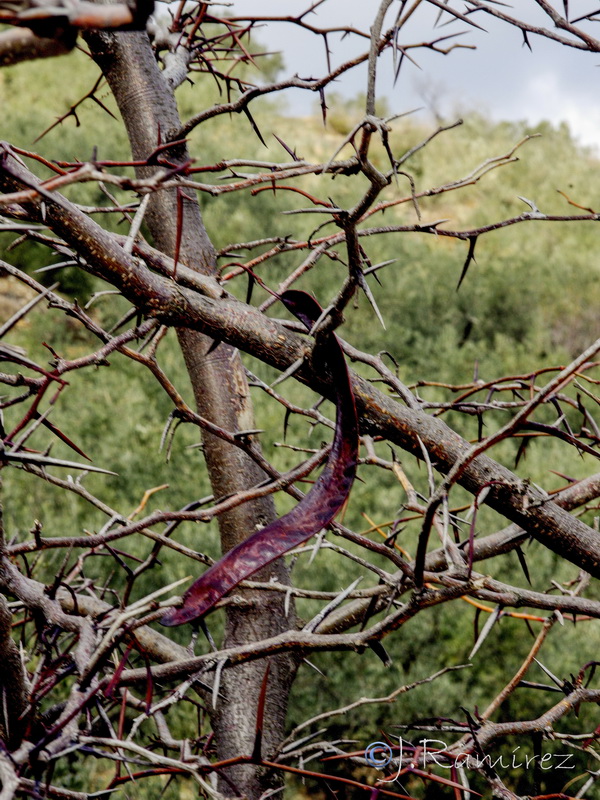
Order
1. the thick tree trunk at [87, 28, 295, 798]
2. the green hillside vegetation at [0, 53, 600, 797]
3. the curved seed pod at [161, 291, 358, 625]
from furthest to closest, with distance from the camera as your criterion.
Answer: the green hillside vegetation at [0, 53, 600, 797]
the thick tree trunk at [87, 28, 295, 798]
the curved seed pod at [161, 291, 358, 625]

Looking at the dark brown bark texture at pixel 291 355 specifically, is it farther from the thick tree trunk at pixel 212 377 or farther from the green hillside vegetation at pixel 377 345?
the thick tree trunk at pixel 212 377

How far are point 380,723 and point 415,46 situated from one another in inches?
178

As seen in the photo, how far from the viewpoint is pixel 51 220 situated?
1.18 m

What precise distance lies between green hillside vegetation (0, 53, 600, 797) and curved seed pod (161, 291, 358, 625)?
30 cm

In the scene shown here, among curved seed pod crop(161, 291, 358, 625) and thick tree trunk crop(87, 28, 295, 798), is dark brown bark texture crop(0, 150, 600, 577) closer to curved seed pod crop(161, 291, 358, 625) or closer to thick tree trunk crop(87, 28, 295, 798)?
curved seed pod crop(161, 291, 358, 625)

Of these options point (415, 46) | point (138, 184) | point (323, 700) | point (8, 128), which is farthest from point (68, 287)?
point (138, 184)

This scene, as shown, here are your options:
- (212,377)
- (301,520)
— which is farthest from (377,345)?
(301,520)

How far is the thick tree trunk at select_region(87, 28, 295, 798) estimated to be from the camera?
6.49ft

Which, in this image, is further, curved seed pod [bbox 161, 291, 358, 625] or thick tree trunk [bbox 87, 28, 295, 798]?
thick tree trunk [bbox 87, 28, 295, 798]

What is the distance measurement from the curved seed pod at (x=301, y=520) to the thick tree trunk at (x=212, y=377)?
82 cm

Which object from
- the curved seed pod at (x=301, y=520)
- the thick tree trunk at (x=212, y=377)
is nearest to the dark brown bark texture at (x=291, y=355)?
the curved seed pod at (x=301, y=520)

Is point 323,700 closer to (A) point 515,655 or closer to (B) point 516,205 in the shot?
(A) point 515,655

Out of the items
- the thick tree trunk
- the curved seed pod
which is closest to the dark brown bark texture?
the curved seed pod

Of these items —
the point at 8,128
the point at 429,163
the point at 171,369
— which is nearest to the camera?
the point at 171,369
